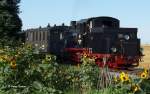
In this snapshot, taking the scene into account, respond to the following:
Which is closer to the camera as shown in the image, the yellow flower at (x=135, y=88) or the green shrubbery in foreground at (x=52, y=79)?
the yellow flower at (x=135, y=88)

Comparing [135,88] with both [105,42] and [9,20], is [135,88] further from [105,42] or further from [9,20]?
[9,20]

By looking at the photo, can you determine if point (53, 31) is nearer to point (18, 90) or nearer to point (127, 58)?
point (127, 58)

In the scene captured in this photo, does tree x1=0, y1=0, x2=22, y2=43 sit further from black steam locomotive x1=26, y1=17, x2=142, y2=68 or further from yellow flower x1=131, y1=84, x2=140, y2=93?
yellow flower x1=131, y1=84, x2=140, y2=93

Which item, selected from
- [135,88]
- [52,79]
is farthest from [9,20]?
[135,88]

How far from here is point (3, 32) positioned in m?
37.0

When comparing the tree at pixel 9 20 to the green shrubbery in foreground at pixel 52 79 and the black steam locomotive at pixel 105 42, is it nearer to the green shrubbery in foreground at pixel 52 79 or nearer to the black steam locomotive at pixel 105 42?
the black steam locomotive at pixel 105 42

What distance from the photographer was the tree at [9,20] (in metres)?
37.2

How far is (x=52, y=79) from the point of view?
1172cm

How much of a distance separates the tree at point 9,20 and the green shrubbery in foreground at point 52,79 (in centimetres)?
2260

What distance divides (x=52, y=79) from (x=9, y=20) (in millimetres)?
26303

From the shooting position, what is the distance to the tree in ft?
122

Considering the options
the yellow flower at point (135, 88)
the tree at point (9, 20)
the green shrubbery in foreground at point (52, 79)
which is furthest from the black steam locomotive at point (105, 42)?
the yellow flower at point (135, 88)

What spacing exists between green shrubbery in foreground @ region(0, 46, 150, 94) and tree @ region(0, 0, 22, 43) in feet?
74.2

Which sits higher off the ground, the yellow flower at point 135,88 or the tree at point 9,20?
→ the tree at point 9,20
